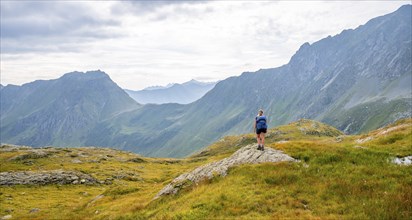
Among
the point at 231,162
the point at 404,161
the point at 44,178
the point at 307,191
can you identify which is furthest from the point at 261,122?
the point at 44,178

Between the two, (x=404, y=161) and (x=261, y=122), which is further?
(x=261, y=122)

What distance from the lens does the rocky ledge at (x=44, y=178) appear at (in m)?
78.8

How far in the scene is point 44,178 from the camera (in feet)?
265

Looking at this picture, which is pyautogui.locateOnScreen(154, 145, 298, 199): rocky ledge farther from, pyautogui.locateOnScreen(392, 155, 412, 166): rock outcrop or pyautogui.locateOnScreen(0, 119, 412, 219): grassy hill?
pyautogui.locateOnScreen(392, 155, 412, 166): rock outcrop

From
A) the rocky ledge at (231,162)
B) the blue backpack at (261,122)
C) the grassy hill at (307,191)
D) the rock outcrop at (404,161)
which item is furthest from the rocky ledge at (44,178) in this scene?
the rock outcrop at (404,161)

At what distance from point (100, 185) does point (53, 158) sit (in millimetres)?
51350

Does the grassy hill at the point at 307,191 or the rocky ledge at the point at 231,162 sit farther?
the rocky ledge at the point at 231,162

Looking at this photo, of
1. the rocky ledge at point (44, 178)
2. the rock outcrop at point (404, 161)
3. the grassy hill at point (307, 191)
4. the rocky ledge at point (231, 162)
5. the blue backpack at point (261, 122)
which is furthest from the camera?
the rocky ledge at point (44, 178)

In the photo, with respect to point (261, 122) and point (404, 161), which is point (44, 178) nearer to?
point (261, 122)

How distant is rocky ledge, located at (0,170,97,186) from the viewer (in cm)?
7875

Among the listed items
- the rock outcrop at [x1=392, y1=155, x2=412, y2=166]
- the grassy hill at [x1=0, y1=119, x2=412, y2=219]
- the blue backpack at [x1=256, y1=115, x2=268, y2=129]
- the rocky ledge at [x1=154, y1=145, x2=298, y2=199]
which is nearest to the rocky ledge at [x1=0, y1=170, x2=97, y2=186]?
the grassy hill at [x1=0, y1=119, x2=412, y2=219]

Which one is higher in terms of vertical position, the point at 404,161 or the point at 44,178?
the point at 404,161

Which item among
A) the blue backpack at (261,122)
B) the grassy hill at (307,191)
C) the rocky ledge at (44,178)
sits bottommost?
the rocky ledge at (44,178)

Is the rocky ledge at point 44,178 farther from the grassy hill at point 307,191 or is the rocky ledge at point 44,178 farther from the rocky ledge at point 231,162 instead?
the rocky ledge at point 231,162
